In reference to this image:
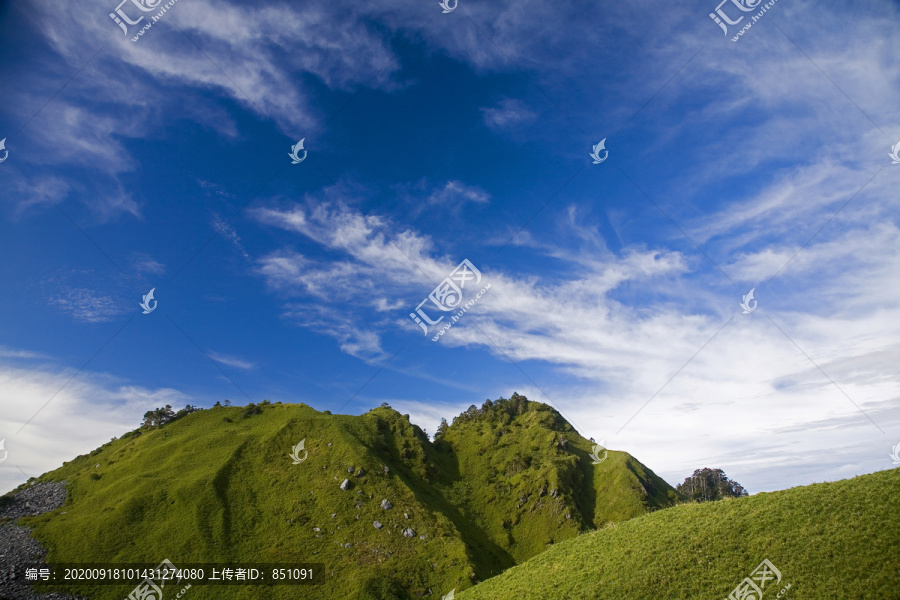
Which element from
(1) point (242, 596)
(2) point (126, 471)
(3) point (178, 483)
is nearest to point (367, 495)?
(1) point (242, 596)

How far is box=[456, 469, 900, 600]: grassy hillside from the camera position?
3083cm

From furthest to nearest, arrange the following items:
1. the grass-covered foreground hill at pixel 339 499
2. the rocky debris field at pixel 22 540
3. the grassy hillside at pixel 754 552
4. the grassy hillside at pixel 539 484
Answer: the grassy hillside at pixel 539 484, the grass-covered foreground hill at pixel 339 499, the rocky debris field at pixel 22 540, the grassy hillside at pixel 754 552

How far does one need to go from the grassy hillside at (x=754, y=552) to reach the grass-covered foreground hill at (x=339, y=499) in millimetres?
39883

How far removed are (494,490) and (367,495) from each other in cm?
3403

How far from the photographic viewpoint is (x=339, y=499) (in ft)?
291

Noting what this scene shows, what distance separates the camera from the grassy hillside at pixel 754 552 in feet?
101

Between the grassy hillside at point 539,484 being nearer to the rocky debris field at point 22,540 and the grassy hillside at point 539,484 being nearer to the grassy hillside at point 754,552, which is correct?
the grassy hillside at point 754,552

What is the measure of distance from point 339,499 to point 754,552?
73.2 meters

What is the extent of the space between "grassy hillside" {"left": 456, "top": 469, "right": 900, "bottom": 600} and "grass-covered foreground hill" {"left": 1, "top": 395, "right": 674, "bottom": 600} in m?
39.9

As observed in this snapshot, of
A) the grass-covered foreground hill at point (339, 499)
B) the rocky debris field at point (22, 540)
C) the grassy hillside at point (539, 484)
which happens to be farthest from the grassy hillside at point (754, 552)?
the rocky debris field at point (22, 540)

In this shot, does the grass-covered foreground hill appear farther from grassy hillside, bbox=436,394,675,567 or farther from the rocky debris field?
the rocky debris field

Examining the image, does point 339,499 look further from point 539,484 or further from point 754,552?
point 754,552

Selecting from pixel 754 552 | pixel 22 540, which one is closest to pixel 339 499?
pixel 22 540

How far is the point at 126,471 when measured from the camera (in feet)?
318
